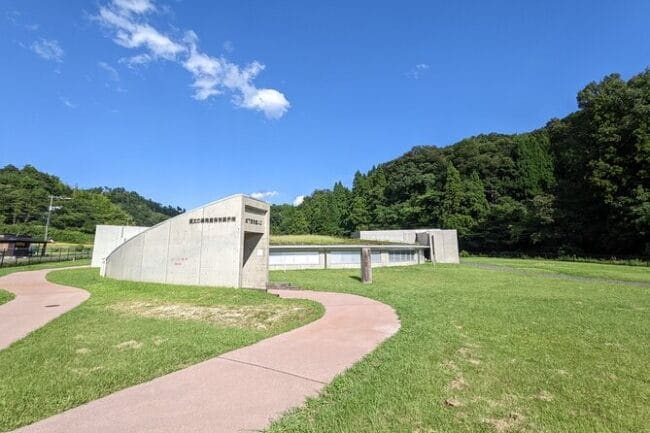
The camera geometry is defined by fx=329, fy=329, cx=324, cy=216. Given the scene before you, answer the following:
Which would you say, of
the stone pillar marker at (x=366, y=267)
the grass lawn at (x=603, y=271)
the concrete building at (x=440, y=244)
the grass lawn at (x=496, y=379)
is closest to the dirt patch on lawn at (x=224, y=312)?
the grass lawn at (x=496, y=379)

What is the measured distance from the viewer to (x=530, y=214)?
38.0m

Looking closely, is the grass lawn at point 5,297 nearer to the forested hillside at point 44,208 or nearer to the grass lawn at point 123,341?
the grass lawn at point 123,341

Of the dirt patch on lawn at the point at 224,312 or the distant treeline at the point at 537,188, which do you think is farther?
the distant treeline at the point at 537,188

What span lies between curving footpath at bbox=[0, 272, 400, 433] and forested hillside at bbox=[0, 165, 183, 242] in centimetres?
5936

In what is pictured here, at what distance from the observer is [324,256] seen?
78.1ft

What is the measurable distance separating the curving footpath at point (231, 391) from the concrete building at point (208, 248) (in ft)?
22.5

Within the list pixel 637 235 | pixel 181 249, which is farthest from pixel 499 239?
pixel 181 249

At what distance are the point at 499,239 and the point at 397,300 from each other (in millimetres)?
39231

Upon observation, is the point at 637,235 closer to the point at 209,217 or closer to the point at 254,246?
A: the point at 254,246

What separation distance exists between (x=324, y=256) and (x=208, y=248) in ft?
39.9

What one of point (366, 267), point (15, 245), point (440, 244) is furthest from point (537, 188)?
point (15, 245)

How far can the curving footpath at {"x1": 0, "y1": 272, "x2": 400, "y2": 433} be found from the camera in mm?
2965

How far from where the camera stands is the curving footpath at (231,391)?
2.96 meters

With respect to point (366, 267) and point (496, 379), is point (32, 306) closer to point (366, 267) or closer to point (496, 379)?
point (496, 379)
